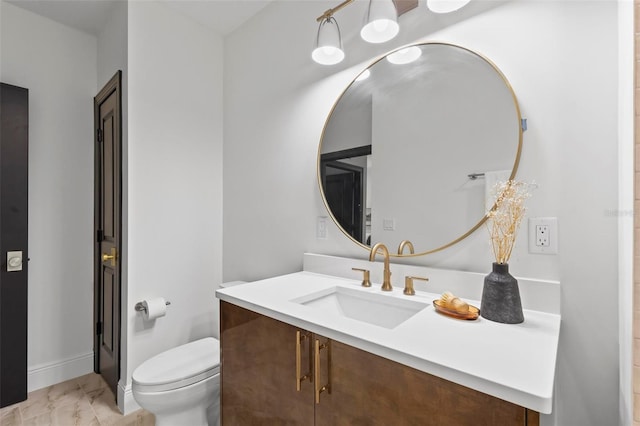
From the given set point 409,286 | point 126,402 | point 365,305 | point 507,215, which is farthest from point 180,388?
point 507,215

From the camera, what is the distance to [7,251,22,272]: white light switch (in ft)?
6.30

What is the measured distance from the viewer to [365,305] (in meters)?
1.29

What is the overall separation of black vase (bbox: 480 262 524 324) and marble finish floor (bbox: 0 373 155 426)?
6.35 ft

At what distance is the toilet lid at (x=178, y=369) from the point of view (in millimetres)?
1439

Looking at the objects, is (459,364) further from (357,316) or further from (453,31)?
(453,31)

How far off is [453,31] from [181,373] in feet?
6.44

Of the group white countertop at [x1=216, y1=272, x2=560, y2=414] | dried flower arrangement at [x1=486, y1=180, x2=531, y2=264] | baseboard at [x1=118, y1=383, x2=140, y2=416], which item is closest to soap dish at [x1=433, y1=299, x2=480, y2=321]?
white countertop at [x1=216, y1=272, x2=560, y2=414]

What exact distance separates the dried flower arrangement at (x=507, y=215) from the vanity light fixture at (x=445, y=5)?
0.69m

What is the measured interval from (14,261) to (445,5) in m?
2.74

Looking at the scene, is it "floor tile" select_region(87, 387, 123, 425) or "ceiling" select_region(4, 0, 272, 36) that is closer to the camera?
"floor tile" select_region(87, 387, 123, 425)

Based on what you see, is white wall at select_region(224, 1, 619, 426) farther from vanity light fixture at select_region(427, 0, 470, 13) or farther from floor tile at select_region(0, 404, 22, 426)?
floor tile at select_region(0, 404, 22, 426)

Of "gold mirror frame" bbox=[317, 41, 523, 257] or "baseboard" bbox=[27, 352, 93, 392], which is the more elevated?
"gold mirror frame" bbox=[317, 41, 523, 257]

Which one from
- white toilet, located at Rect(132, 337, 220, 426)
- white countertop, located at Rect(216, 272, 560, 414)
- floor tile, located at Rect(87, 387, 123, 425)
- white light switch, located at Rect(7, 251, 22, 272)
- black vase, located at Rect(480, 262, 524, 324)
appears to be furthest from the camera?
white light switch, located at Rect(7, 251, 22, 272)

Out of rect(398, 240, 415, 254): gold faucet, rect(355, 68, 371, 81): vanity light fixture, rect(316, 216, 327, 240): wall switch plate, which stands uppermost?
rect(355, 68, 371, 81): vanity light fixture
